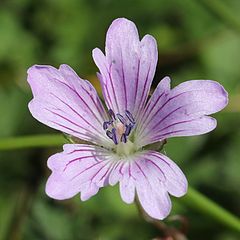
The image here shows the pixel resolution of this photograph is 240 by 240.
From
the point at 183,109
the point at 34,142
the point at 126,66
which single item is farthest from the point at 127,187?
the point at 34,142

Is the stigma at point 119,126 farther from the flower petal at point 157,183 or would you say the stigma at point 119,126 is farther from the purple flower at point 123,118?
the flower petal at point 157,183

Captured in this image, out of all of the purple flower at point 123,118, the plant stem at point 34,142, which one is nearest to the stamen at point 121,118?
the purple flower at point 123,118

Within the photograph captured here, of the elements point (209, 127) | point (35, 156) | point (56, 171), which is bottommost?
point (56, 171)

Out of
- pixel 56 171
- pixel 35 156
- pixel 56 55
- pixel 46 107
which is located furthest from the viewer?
pixel 56 55

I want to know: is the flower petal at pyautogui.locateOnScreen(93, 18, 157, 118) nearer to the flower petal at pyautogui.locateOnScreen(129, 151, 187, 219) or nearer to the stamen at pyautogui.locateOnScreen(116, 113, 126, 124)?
the stamen at pyautogui.locateOnScreen(116, 113, 126, 124)

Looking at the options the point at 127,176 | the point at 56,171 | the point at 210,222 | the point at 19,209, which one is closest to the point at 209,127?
the point at 127,176

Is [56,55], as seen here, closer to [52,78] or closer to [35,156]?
[35,156]

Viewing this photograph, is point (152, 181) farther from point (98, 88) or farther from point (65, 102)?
point (98, 88)
